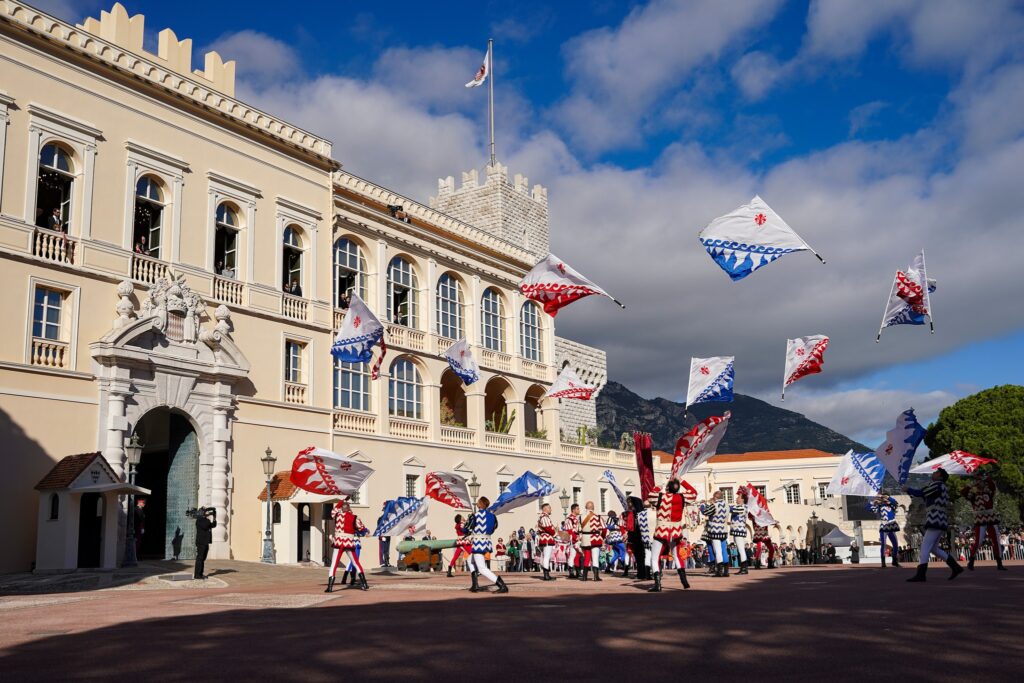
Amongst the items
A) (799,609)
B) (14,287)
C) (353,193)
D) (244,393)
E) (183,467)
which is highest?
(353,193)

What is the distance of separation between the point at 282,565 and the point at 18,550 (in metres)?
7.37

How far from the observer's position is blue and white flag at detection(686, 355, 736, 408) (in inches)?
1117

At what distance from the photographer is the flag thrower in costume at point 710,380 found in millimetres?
28375

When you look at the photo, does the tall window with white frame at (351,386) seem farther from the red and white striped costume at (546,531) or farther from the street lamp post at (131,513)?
the red and white striped costume at (546,531)

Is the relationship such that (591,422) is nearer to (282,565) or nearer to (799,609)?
(282,565)

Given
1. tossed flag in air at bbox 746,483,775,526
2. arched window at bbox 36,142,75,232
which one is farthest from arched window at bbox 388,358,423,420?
tossed flag in air at bbox 746,483,775,526

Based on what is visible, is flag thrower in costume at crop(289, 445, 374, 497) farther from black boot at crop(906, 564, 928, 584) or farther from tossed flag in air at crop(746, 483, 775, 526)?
black boot at crop(906, 564, 928, 584)

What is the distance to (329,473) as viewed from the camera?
23.2 m

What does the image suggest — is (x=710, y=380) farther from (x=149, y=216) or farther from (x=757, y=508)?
(x=149, y=216)

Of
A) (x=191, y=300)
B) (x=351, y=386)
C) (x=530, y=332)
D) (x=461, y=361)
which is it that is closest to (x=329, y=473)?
(x=461, y=361)

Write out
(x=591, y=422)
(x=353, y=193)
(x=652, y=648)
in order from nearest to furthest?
1. (x=652, y=648)
2. (x=353, y=193)
3. (x=591, y=422)

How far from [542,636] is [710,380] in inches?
790

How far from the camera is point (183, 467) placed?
3003 cm

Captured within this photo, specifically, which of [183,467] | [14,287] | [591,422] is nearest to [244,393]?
[183,467]
